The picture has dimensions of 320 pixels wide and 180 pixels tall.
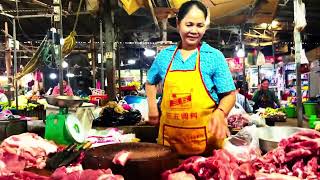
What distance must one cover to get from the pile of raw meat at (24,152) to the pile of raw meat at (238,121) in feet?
10.5

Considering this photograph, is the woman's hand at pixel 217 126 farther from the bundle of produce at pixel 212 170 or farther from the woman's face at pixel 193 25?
the woman's face at pixel 193 25

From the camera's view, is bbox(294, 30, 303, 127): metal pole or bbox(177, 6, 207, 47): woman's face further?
bbox(294, 30, 303, 127): metal pole

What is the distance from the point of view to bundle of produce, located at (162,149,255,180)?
2.10 m

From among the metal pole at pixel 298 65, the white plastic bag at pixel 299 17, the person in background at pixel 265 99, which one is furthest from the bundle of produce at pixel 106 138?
the person in background at pixel 265 99

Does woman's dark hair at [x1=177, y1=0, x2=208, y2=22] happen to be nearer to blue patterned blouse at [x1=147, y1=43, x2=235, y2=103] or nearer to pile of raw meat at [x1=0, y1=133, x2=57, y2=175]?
blue patterned blouse at [x1=147, y1=43, x2=235, y2=103]

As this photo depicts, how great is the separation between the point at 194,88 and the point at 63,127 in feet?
5.01

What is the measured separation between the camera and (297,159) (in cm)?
217

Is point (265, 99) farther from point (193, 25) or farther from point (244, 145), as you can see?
point (193, 25)

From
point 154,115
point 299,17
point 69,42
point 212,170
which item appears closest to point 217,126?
point 212,170

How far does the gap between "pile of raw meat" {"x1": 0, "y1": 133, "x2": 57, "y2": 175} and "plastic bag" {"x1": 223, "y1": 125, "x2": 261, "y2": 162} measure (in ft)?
5.21

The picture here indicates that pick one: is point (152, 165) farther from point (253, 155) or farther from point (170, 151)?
point (253, 155)

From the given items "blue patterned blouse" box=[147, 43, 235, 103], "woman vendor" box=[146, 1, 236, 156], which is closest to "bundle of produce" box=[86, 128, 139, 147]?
"woman vendor" box=[146, 1, 236, 156]

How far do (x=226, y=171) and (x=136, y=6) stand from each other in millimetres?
5507

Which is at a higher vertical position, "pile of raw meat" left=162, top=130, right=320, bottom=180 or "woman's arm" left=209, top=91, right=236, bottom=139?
"woman's arm" left=209, top=91, right=236, bottom=139
